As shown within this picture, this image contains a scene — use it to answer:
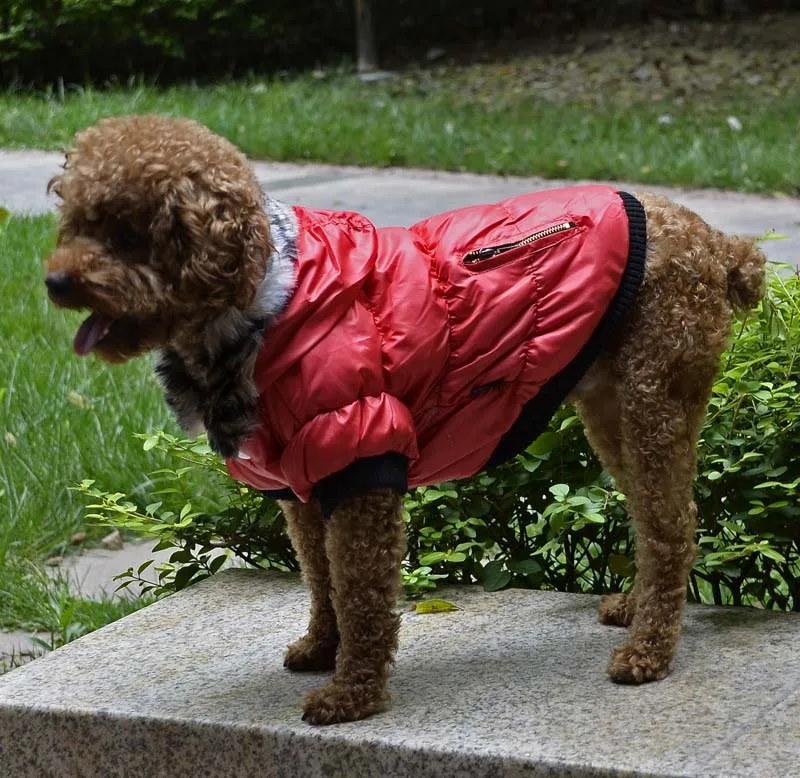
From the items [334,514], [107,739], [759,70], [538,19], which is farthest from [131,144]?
[538,19]

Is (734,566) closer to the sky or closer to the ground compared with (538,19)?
closer to the ground

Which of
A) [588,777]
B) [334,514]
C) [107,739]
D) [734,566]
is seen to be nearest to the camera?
[588,777]

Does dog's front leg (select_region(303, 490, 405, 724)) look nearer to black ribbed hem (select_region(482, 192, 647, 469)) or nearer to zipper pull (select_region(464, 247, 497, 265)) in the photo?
black ribbed hem (select_region(482, 192, 647, 469))

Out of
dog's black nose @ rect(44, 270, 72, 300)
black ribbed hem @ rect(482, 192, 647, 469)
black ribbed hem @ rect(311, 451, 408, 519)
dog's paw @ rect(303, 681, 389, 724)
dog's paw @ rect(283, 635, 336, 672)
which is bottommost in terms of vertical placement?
dog's paw @ rect(283, 635, 336, 672)

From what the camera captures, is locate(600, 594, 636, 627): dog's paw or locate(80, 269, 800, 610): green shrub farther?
locate(80, 269, 800, 610): green shrub

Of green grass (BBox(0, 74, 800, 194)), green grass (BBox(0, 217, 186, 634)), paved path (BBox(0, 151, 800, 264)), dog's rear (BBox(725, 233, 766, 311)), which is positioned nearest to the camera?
dog's rear (BBox(725, 233, 766, 311))

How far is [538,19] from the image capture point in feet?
52.4

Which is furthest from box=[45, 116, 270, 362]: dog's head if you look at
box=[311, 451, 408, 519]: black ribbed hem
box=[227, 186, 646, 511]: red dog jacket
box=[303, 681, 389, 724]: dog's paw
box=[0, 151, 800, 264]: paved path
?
box=[0, 151, 800, 264]: paved path

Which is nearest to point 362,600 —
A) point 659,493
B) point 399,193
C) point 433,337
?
point 433,337

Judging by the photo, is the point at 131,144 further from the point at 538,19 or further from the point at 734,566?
the point at 538,19

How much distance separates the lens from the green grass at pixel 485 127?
32.6ft

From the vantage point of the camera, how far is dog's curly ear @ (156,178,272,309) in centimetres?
279

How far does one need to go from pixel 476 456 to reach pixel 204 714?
0.88m

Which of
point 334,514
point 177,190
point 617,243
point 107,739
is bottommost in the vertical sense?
point 107,739
